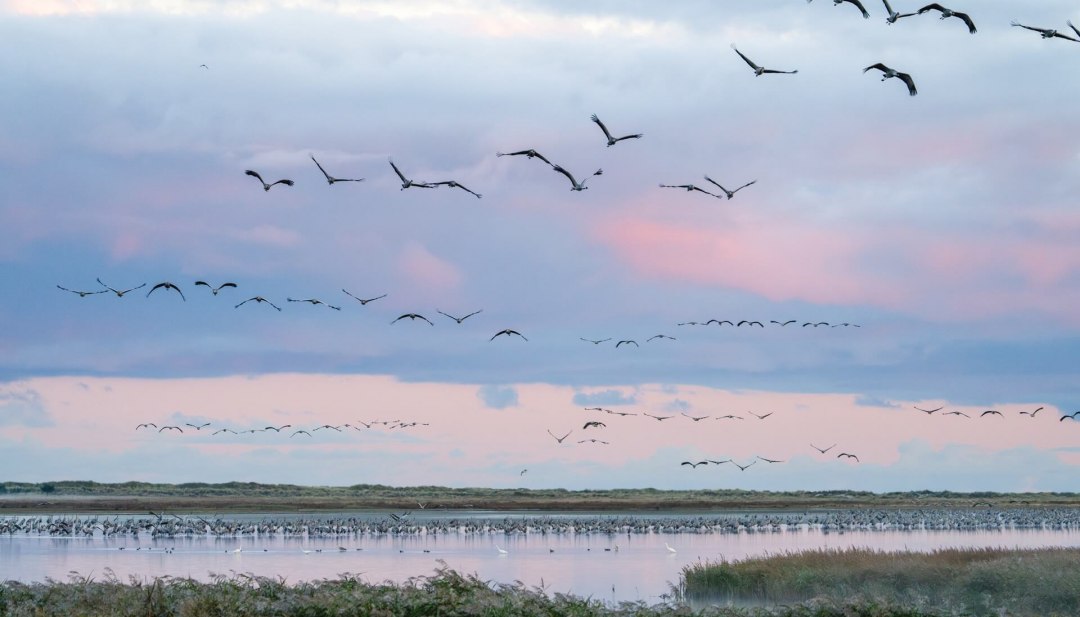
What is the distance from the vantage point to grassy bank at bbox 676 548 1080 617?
104 feet

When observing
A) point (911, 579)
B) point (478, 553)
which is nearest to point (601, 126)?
point (911, 579)

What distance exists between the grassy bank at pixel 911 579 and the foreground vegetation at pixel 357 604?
8853 mm

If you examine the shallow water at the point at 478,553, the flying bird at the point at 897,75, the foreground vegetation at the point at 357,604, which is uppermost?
the flying bird at the point at 897,75

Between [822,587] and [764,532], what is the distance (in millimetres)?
43486

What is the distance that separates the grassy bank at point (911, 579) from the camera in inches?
1246

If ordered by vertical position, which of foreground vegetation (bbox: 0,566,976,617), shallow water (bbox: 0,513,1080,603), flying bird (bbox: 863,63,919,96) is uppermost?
flying bird (bbox: 863,63,919,96)

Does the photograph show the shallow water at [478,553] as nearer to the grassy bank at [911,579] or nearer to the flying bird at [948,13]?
the grassy bank at [911,579]

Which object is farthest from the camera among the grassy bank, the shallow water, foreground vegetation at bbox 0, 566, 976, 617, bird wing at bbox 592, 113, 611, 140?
the shallow water

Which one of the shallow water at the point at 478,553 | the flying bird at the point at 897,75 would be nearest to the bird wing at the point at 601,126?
the flying bird at the point at 897,75

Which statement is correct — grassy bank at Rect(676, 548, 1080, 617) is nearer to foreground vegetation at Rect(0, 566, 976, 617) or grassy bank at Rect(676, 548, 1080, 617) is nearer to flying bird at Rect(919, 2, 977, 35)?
foreground vegetation at Rect(0, 566, 976, 617)

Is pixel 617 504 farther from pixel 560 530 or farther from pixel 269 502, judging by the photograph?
pixel 560 530

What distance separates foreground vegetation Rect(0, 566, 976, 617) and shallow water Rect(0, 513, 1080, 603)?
17.1 meters

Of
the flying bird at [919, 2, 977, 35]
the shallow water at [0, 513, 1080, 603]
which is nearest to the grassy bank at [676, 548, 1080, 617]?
the shallow water at [0, 513, 1080, 603]

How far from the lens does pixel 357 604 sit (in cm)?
2025
